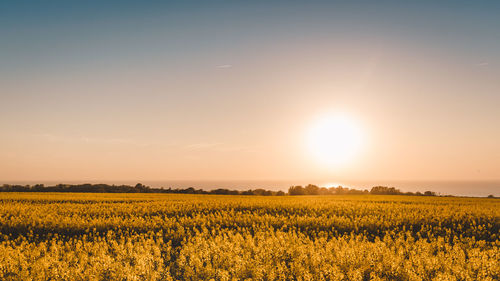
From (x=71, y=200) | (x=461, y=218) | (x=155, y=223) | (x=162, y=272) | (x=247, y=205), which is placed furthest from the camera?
(x=71, y=200)

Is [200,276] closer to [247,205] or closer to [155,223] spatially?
[155,223]

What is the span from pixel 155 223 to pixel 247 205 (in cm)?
902

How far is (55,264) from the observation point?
7.88m

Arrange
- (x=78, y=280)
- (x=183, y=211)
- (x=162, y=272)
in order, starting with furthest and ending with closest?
(x=183, y=211), (x=162, y=272), (x=78, y=280)

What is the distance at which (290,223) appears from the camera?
1549 cm

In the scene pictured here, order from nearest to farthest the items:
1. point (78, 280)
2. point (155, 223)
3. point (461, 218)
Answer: point (78, 280)
point (155, 223)
point (461, 218)

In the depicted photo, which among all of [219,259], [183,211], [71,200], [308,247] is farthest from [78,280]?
[71,200]

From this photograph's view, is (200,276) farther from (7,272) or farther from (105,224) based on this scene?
(105,224)

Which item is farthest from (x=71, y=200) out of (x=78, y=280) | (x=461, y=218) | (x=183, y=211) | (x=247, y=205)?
(x=461, y=218)

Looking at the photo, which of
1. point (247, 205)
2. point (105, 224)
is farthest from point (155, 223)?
point (247, 205)

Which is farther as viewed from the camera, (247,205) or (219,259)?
(247,205)

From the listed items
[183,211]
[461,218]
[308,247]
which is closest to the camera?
[308,247]

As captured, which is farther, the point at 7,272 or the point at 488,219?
the point at 488,219

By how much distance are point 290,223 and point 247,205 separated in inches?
292
